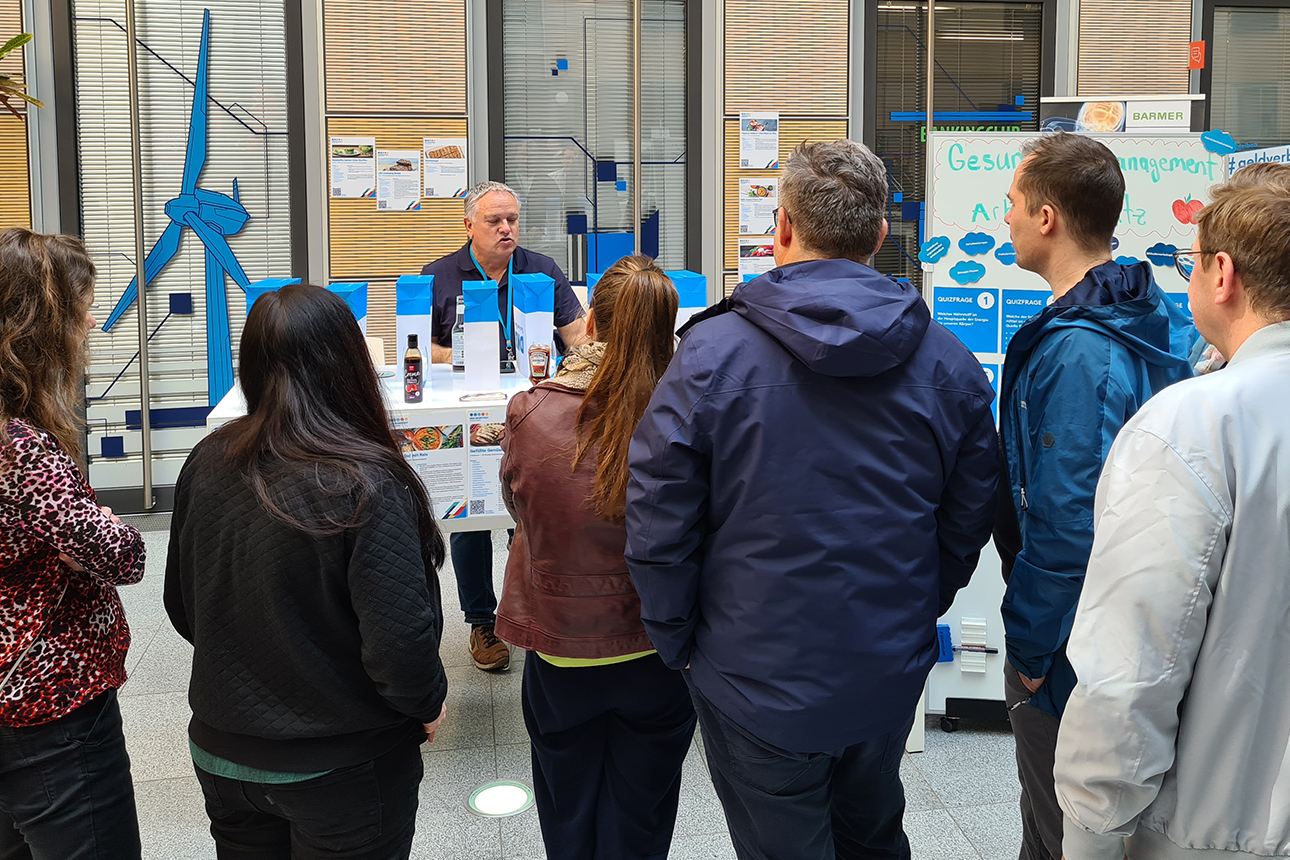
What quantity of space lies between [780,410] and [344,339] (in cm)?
69

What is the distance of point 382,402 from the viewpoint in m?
1.69

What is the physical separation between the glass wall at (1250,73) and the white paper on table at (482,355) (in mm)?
5121

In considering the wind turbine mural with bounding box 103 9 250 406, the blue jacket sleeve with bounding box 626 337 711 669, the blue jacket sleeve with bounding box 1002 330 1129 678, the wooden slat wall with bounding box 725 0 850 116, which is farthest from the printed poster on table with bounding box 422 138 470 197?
the blue jacket sleeve with bounding box 1002 330 1129 678

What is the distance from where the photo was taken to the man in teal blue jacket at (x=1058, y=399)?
5.66 ft

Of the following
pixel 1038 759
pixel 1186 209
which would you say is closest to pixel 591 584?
pixel 1038 759

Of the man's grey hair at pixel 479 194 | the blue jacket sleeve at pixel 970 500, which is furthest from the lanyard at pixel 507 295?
the blue jacket sleeve at pixel 970 500

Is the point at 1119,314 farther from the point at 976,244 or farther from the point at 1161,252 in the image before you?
the point at 1161,252

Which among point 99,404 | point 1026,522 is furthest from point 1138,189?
point 99,404

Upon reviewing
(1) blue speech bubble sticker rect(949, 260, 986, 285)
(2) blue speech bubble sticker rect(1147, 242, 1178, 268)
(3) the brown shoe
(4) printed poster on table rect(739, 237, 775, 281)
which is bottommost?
(3) the brown shoe

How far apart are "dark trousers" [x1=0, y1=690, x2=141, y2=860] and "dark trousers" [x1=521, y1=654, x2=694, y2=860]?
2.57ft

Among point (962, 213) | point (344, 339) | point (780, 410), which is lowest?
point (780, 410)

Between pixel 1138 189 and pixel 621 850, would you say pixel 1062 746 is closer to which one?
pixel 621 850

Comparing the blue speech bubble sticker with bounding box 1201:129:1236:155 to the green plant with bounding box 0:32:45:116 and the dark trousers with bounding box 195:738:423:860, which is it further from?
the green plant with bounding box 0:32:45:116

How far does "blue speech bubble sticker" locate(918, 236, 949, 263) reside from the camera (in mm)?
3359
